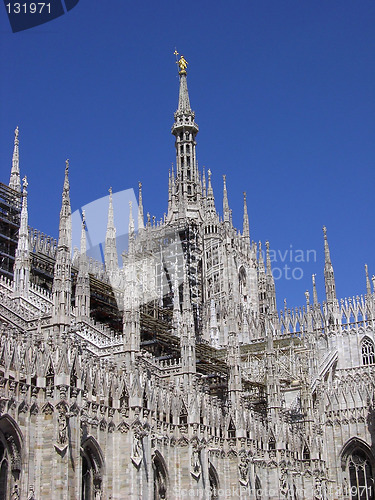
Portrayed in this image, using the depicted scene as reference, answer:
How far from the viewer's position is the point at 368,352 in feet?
183

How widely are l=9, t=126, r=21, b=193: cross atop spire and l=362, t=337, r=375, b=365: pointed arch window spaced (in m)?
29.3

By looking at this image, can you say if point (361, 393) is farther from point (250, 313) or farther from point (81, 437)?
point (81, 437)

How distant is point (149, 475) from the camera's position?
105ft

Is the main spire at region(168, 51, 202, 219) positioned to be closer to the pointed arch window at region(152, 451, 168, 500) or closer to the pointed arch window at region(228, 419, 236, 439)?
the pointed arch window at region(228, 419, 236, 439)

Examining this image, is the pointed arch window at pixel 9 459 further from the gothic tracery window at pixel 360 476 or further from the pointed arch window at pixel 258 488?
the gothic tracery window at pixel 360 476

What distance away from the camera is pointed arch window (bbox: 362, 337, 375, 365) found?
5541cm

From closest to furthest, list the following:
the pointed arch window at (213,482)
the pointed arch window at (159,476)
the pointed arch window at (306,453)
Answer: the pointed arch window at (159,476) → the pointed arch window at (213,482) → the pointed arch window at (306,453)

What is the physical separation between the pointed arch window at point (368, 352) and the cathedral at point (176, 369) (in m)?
0.13

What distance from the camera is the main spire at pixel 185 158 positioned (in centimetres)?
7150

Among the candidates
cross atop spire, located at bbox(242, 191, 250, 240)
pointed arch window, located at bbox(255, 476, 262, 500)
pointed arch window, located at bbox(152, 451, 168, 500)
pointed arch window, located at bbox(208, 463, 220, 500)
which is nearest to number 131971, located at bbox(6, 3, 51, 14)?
pointed arch window, located at bbox(152, 451, 168, 500)

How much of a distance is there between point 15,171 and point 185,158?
24.6m

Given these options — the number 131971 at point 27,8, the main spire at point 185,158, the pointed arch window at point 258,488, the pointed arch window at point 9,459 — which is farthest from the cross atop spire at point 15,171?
the number 131971 at point 27,8

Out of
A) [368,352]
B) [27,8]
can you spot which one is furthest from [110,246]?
[27,8]

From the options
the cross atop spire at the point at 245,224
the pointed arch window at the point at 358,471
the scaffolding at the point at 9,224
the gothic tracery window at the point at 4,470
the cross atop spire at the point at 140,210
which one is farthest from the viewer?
the cross atop spire at the point at 245,224
